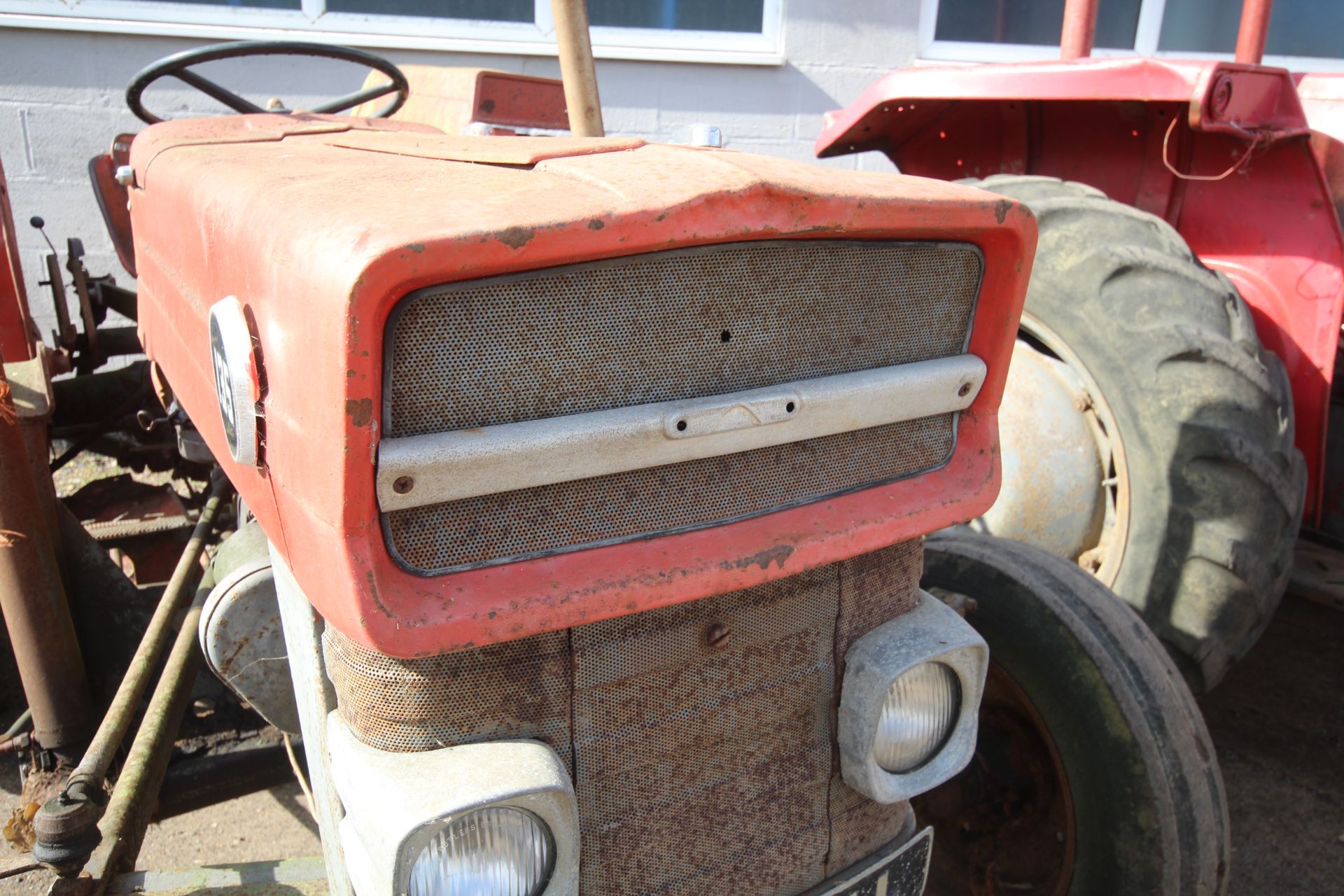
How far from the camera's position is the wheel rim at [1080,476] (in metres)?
2.08

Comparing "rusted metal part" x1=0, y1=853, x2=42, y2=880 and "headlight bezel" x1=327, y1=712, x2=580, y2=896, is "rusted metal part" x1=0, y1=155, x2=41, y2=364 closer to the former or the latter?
"rusted metal part" x1=0, y1=853, x2=42, y2=880

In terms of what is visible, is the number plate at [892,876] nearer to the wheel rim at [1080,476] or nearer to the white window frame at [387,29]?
the wheel rim at [1080,476]

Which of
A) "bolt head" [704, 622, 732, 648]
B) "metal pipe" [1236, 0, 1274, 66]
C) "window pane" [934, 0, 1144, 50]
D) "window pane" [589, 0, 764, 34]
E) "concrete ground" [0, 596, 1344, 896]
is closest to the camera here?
"bolt head" [704, 622, 732, 648]

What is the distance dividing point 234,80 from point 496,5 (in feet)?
4.17

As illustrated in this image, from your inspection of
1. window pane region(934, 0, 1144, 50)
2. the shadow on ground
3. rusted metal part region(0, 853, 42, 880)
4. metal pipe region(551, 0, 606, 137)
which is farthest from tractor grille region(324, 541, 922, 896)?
window pane region(934, 0, 1144, 50)

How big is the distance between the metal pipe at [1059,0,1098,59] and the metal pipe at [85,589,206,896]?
2.45 metres

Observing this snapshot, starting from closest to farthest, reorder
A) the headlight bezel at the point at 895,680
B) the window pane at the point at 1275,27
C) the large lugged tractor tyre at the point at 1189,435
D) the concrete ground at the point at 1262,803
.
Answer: the headlight bezel at the point at 895,680
the large lugged tractor tyre at the point at 1189,435
the concrete ground at the point at 1262,803
the window pane at the point at 1275,27

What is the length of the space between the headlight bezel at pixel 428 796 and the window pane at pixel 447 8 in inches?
177

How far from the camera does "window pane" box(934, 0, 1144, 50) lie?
5059mm

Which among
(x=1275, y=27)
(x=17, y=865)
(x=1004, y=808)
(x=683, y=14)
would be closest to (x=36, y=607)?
(x=17, y=865)

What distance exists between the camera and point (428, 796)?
912 mm

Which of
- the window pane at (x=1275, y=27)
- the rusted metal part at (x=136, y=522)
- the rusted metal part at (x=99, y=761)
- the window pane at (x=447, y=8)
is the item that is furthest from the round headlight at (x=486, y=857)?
the window pane at (x=1275, y=27)

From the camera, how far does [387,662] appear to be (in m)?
0.95

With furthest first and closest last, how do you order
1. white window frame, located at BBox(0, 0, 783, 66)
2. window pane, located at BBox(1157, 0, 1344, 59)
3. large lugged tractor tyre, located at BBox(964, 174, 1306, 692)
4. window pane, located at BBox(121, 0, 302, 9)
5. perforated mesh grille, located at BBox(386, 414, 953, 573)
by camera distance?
window pane, located at BBox(1157, 0, 1344, 59)
window pane, located at BBox(121, 0, 302, 9)
white window frame, located at BBox(0, 0, 783, 66)
large lugged tractor tyre, located at BBox(964, 174, 1306, 692)
perforated mesh grille, located at BBox(386, 414, 953, 573)
